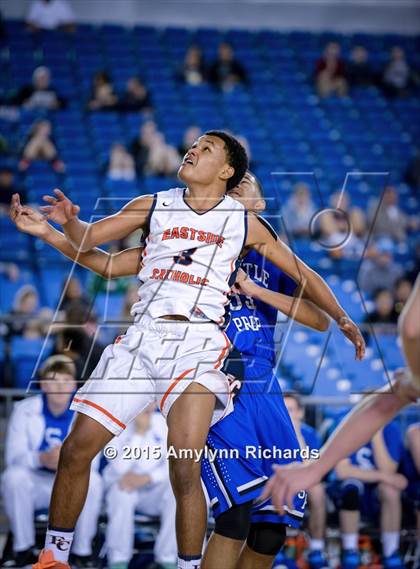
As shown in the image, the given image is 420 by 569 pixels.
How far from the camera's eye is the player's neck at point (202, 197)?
13.4 feet

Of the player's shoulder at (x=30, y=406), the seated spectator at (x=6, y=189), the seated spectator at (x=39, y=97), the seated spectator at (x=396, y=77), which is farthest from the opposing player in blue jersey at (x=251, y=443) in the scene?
the seated spectator at (x=396, y=77)

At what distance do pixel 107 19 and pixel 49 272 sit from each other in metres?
7.48

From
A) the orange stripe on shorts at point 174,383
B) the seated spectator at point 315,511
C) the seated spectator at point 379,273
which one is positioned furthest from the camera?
the seated spectator at point 379,273

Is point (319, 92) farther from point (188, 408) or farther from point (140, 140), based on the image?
point (188, 408)

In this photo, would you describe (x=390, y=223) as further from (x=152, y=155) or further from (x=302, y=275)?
(x=302, y=275)

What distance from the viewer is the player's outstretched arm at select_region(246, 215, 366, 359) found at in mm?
4098

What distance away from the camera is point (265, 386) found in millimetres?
4344

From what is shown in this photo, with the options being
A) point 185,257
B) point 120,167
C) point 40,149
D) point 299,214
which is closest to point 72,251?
point 185,257

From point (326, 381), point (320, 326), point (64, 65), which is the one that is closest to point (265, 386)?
point (320, 326)

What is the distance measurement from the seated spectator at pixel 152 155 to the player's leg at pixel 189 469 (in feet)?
24.3

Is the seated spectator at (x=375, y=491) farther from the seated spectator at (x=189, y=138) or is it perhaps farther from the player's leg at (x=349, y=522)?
the seated spectator at (x=189, y=138)

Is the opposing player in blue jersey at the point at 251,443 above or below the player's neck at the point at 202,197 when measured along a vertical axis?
below

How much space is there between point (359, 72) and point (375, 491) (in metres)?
9.74

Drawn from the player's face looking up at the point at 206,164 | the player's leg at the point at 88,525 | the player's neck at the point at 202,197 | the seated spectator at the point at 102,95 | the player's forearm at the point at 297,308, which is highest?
the seated spectator at the point at 102,95
